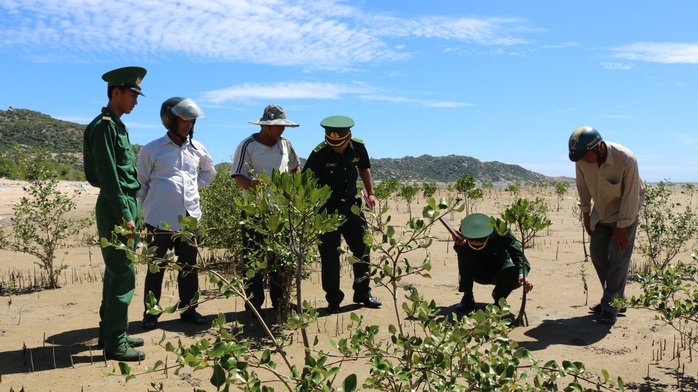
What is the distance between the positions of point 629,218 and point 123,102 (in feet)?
14.2

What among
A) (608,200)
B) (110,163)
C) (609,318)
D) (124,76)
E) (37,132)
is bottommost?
(609,318)

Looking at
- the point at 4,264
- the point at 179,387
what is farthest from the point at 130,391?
the point at 4,264

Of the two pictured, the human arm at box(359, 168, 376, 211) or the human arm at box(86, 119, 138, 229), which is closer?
the human arm at box(86, 119, 138, 229)

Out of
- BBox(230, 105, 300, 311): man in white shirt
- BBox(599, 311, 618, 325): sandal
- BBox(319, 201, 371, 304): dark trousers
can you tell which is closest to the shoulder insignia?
BBox(230, 105, 300, 311): man in white shirt

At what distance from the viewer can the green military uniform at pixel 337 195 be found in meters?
5.09

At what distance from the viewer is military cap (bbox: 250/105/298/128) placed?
15.0 ft

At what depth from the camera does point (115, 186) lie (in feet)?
11.6

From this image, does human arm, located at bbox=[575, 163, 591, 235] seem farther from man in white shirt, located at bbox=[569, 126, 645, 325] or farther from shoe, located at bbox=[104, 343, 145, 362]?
shoe, located at bbox=[104, 343, 145, 362]

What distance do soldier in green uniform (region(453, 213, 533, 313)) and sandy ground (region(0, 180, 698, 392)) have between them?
0.33 metres

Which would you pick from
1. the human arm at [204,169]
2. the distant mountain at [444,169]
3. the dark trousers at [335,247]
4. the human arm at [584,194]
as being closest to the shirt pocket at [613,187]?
the human arm at [584,194]

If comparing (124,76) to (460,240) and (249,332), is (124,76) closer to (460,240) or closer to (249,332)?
(249,332)

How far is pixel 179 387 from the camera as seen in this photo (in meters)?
3.39

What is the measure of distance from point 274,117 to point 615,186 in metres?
3.14

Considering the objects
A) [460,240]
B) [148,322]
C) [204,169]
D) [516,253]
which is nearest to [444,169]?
[460,240]
